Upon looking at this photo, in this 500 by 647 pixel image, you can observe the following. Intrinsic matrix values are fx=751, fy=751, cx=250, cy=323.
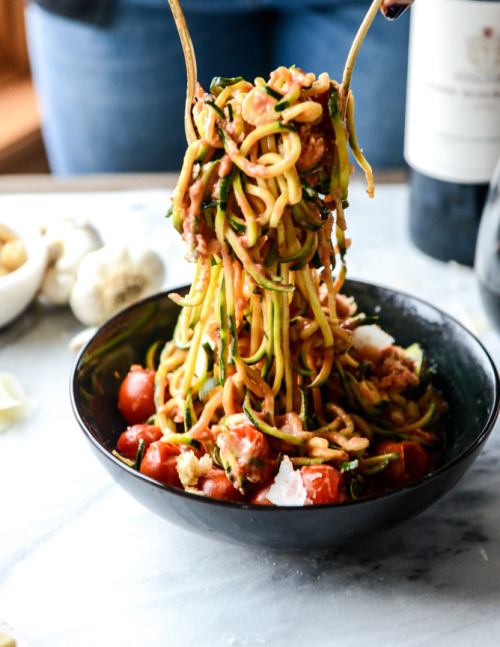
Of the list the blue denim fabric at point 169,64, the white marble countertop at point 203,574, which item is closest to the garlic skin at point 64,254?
the white marble countertop at point 203,574

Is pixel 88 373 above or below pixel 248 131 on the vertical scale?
below

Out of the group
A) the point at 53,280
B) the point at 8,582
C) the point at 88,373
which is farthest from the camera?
the point at 53,280

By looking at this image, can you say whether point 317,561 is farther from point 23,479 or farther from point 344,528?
point 23,479

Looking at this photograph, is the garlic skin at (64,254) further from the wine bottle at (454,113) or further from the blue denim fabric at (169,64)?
the blue denim fabric at (169,64)

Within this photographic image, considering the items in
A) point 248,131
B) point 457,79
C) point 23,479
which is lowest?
point 23,479

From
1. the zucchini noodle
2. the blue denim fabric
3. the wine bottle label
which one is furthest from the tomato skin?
the blue denim fabric

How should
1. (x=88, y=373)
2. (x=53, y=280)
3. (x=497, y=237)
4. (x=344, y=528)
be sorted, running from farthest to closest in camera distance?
(x=53, y=280) → (x=497, y=237) → (x=88, y=373) → (x=344, y=528)

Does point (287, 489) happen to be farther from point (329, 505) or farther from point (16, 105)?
point (16, 105)

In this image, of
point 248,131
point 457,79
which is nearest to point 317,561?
point 248,131
